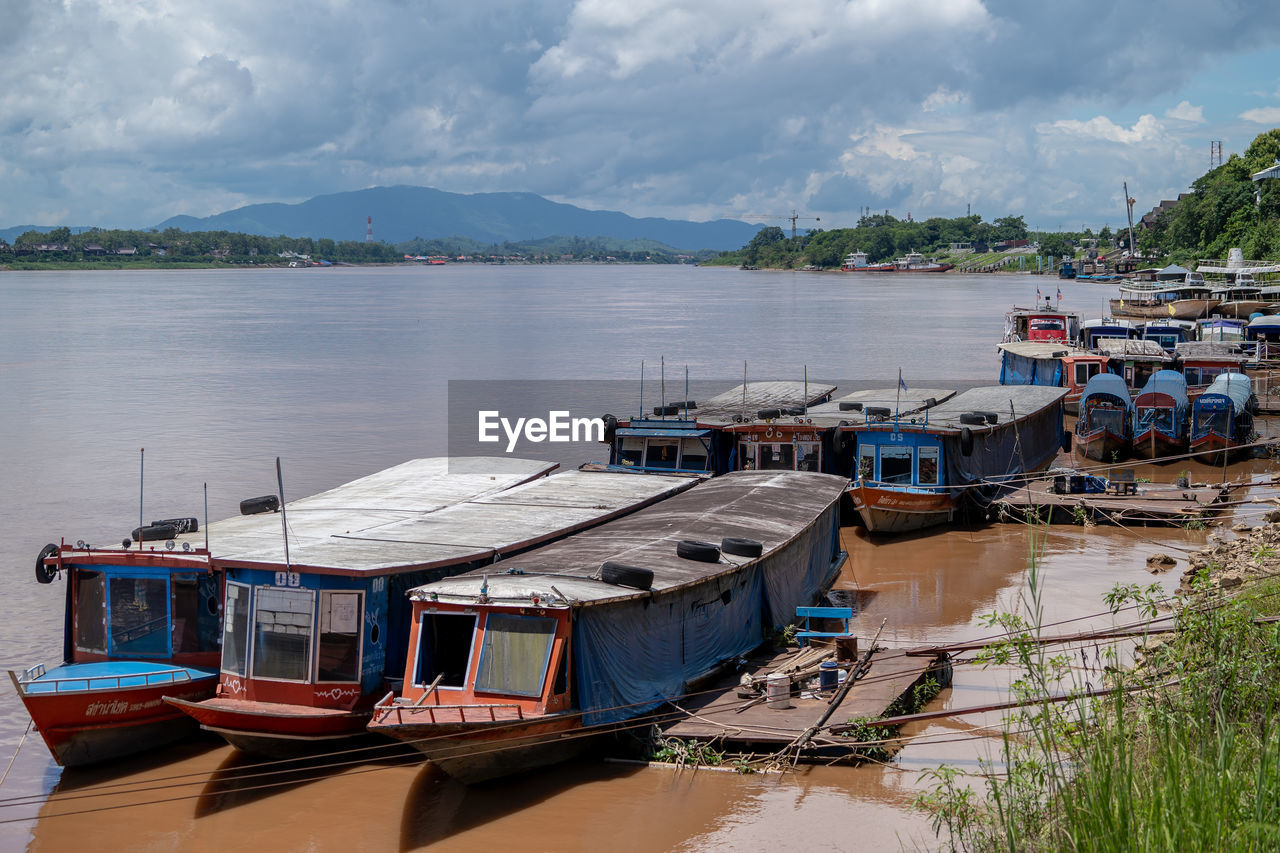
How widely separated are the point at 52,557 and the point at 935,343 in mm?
65336

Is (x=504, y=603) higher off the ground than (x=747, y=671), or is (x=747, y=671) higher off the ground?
(x=504, y=603)

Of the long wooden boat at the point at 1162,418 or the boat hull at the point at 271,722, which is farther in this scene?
the long wooden boat at the point at 1162,418

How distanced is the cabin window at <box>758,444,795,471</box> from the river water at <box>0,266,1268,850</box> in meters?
2.40

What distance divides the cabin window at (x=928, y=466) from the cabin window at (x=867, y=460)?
98 cm

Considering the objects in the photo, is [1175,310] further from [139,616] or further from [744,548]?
[139,616]

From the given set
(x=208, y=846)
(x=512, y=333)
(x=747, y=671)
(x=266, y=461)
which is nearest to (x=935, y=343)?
(x=512, y=333)

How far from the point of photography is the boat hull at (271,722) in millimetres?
13273

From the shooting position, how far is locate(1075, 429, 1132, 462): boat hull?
33500mm

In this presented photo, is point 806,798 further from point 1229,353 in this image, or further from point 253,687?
point 1229,353

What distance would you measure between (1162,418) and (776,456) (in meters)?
14.1

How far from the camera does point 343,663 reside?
13.7m

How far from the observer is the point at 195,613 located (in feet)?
48.2

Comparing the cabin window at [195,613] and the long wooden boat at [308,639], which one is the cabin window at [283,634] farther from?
the cabin window at [195,613]

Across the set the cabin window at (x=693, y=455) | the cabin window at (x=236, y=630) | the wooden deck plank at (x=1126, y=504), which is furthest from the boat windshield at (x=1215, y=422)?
the cabin window at (x=236, y=630)
